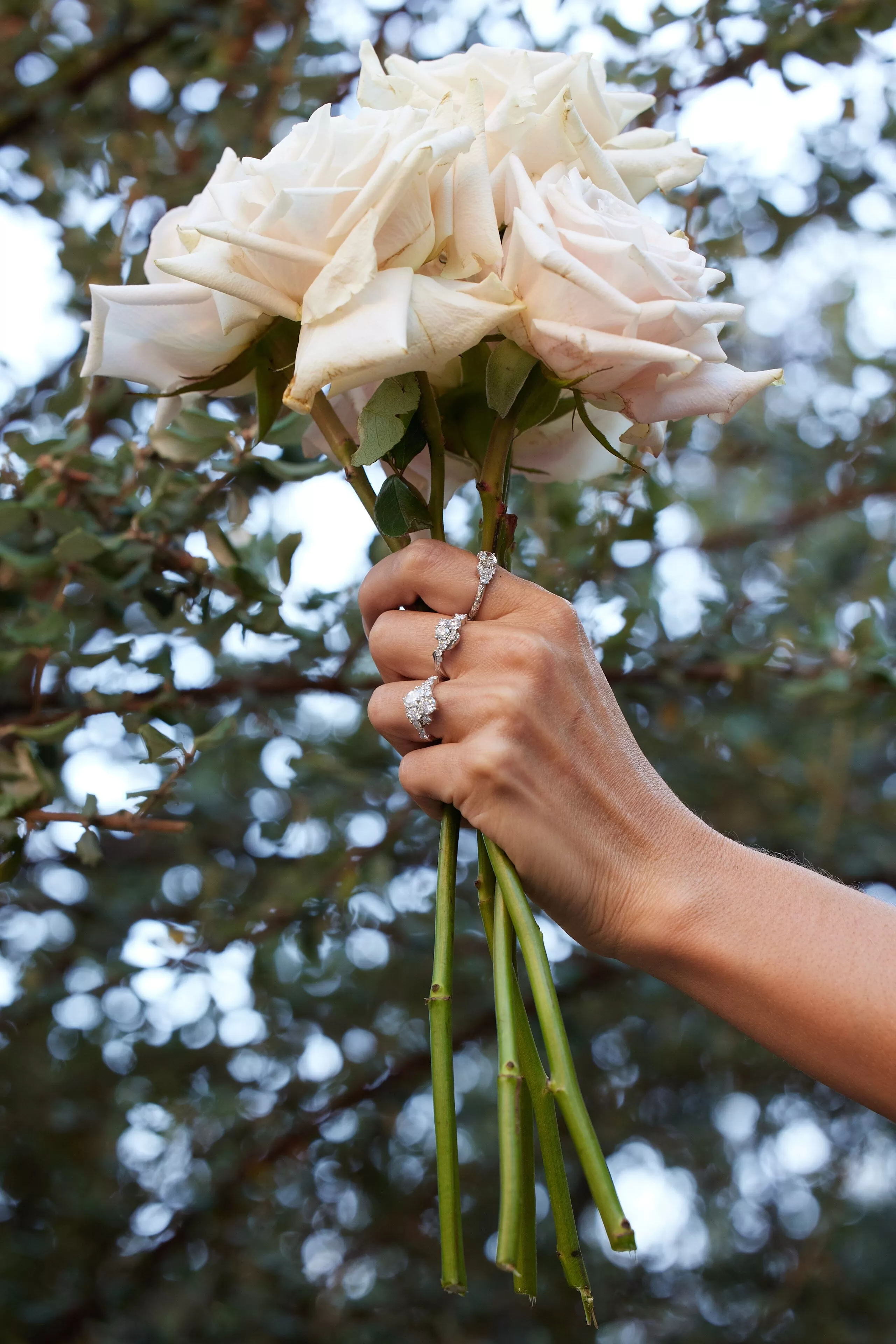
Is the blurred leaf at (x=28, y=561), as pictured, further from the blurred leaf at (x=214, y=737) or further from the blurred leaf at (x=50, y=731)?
the blurred leaf at (x=214, y=737)

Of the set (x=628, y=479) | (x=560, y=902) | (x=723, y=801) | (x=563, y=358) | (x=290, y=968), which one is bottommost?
(x=723, y=801)

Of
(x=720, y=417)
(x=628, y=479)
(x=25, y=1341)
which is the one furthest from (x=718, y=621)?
(x=25, y=1341)

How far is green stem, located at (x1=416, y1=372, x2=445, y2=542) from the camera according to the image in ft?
2.43

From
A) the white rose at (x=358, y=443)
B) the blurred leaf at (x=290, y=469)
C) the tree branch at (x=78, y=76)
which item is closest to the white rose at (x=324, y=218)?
the white rose at (x=358, y=443)

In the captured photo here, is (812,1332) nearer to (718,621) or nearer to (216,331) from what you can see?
(718,621)

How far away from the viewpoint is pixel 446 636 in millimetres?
764

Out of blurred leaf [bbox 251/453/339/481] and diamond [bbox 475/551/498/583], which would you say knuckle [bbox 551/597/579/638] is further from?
blurred leaf [bbox 251/453/339/481]

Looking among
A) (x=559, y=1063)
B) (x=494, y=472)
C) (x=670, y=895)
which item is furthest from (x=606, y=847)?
(x=494, y=472)

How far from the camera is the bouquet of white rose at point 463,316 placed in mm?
651

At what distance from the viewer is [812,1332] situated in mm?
2664

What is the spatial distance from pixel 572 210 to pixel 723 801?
200 centimetres

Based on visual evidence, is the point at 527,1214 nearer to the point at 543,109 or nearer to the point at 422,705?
the point at 422,705

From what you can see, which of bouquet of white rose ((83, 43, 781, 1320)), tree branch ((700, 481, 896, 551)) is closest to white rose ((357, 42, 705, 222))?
bouquet of white rose ((83, 43, 781, 1320))

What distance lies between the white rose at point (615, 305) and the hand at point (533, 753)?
0.17 m
